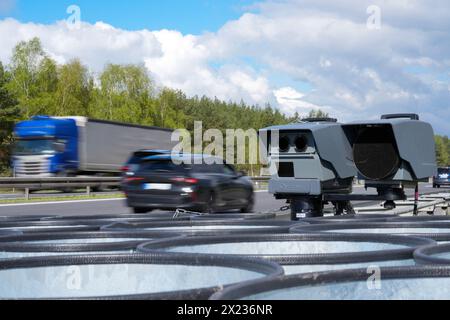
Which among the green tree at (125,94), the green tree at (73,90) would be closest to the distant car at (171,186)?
the green tree at (73,90)

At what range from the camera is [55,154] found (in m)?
38.9

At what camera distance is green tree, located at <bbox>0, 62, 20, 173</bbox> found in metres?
70.8

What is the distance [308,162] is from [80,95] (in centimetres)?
8289

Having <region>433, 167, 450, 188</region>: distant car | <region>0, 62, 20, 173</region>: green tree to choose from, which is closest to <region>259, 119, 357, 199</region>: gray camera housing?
<region>433, 167, 450, 188</region>: distant car

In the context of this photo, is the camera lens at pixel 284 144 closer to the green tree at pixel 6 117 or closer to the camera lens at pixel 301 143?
the camera lens at pixel 301 143

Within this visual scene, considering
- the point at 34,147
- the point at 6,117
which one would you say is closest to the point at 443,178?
the point at 34,147

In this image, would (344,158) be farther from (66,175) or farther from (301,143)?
(66,175)

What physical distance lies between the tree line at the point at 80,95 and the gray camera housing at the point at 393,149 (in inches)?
2364

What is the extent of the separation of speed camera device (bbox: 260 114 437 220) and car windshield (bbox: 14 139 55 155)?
26.1 meters

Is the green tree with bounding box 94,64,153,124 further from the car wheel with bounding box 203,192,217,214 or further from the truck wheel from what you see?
the car wheel with bounding box 203,192,217,214

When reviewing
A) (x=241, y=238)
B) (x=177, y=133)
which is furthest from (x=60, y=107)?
(x=241, y=238)

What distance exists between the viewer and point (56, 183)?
119 feet

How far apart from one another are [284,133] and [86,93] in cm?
8497
